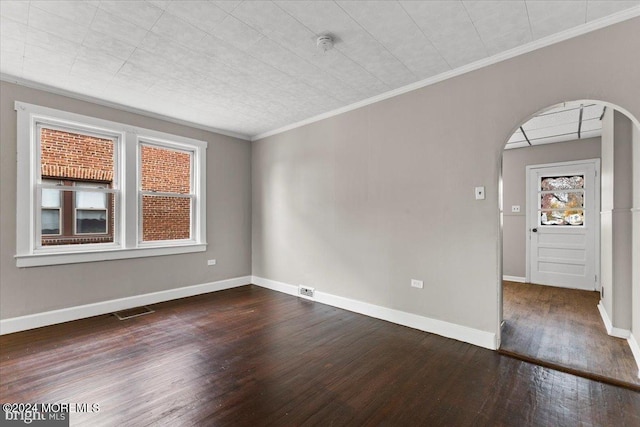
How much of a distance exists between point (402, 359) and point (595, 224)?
187 inches

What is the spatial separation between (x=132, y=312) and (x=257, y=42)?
3.70m

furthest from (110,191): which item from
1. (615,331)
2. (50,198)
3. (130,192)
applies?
(615,331)

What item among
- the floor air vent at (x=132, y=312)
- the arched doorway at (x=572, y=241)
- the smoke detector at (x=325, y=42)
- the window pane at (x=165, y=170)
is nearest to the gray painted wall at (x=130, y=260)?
the floor air vent at (x=132, y=312)

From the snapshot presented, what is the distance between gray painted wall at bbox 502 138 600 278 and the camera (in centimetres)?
537

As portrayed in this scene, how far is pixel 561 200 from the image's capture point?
17.3 ft

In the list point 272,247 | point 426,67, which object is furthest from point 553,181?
point 272,247

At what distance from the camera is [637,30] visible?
7.01 feet

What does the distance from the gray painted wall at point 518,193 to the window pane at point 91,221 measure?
6.53 meters

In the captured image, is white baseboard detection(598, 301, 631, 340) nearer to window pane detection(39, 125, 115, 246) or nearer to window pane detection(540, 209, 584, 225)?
window pane detection(540, 209, 584, 225)

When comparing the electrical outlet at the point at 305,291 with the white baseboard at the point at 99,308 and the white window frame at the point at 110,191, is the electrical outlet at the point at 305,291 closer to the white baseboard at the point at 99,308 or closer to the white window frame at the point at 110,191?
the white baseboard at the point at 99,308

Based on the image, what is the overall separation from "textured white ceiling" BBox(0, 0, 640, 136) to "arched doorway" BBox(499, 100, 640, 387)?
92 centimetres

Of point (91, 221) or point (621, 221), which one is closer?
point (621, 221)

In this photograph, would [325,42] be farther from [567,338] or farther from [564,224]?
[564,224]

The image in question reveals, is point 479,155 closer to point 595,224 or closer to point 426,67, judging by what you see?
point 426,67
